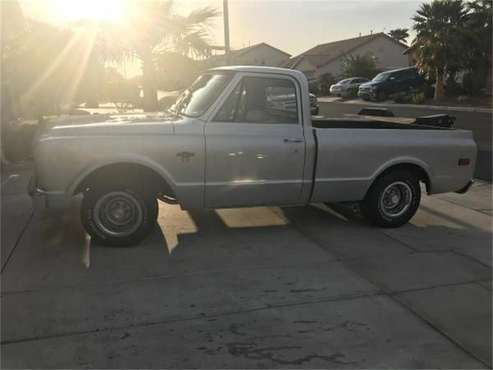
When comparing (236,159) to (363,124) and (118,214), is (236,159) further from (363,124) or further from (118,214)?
(363,124)

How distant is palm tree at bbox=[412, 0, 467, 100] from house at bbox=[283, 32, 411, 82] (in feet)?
76.7

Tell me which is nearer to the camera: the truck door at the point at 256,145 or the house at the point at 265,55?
the truck door at the point at 256,145

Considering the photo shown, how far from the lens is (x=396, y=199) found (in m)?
6.43

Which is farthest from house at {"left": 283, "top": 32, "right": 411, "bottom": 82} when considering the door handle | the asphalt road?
the door handle

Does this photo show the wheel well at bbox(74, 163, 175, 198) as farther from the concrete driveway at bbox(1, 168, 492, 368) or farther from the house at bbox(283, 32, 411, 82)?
the house at bbox(283, 32, 411, 82)

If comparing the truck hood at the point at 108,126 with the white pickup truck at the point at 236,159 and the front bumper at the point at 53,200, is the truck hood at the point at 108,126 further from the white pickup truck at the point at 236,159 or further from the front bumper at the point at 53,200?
→ the front bumper at the point at 53,200

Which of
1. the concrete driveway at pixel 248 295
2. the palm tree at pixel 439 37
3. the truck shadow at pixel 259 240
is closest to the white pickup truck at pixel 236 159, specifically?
the truck shadow at pixel 259 240

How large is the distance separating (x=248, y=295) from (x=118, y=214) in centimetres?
177

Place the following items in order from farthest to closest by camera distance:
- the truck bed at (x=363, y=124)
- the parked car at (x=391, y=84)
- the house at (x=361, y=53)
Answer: the house at (x=361, y=53), the parked car at (x=391, y=84), the truck bed at (x=363, y=124)

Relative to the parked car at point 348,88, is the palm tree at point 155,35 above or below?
above

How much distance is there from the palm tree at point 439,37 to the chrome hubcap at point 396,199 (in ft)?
87.8

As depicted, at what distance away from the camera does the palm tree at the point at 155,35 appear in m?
16.4

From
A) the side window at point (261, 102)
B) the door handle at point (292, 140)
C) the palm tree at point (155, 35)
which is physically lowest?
the door handle at point (292, 140)

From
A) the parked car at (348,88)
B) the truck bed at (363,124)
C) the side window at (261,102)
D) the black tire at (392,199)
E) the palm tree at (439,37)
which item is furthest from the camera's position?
the parked car at (348,88)
